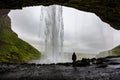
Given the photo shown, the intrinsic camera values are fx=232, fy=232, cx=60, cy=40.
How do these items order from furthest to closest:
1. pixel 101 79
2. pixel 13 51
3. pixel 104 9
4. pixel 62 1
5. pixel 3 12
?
pixel 13 51 → pixel 3 12 → pixel 104 9 → pixel 62 1 → pixel 101 79

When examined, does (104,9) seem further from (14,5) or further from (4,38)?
(4,38)

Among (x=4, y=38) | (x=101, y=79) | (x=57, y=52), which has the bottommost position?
(x=101, y=79)

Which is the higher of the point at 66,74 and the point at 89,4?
the point at 89,4

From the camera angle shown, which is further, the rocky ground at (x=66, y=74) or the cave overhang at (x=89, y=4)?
the cave overhang at (x=89, y=4)

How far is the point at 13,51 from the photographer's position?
9869cm

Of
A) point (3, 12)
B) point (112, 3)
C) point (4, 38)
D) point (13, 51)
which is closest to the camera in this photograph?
point (112, 3)

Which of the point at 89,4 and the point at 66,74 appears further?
the point at 89,4

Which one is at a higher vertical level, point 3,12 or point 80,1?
point 3,12

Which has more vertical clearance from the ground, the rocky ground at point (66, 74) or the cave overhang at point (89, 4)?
the cave overhang at point (89, 4)

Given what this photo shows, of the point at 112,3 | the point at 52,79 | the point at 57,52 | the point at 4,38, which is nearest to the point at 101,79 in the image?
the point at 52,79

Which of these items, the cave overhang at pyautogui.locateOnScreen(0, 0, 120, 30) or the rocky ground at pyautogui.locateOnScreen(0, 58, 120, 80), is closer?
the rocky ground at pyautogui.locateOnScreen(0, 58, 120, 80)

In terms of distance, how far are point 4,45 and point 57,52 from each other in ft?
90.9

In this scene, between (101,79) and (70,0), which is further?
(70,0)

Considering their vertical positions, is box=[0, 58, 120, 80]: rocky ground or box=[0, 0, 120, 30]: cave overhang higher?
box=[0, 0, 120, 30]: cave overhang
